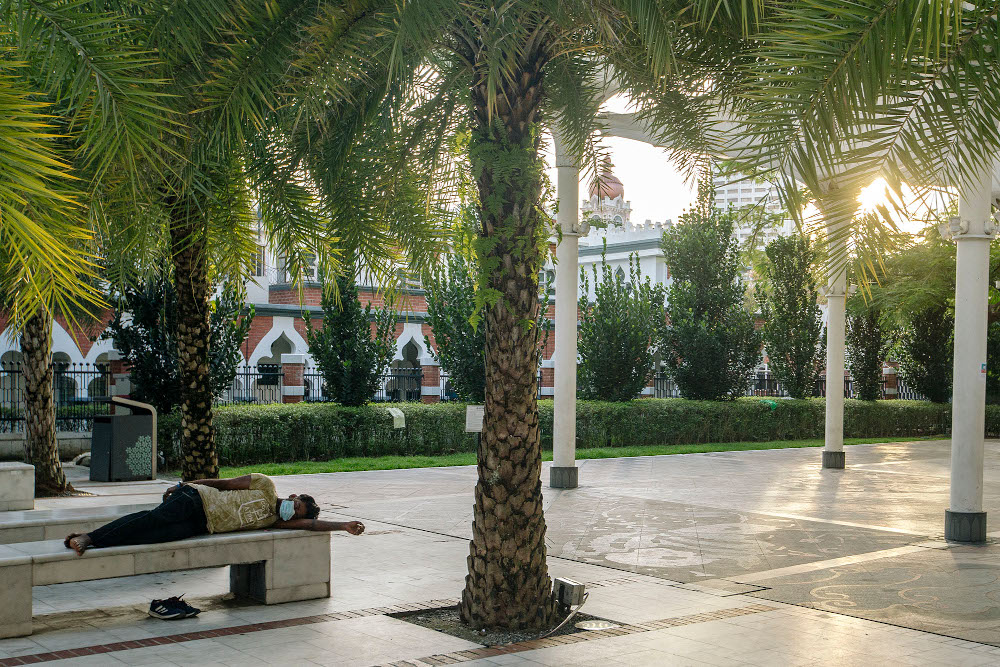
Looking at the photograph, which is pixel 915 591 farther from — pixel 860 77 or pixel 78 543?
pixel 78 543

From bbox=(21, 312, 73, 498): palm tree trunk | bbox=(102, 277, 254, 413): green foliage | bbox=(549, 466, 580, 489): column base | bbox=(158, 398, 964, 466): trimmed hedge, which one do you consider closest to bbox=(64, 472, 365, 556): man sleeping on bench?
bbox=(21, 312, 73, 498): palm tree trunk

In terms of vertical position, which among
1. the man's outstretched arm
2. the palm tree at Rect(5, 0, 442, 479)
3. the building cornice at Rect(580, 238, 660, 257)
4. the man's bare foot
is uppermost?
the building cornice at Rect(580, 238, 660, 257)

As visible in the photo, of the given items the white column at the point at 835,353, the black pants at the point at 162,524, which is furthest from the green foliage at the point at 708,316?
the black pants at the point at 162,524

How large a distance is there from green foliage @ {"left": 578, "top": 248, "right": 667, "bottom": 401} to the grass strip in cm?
Result: 176

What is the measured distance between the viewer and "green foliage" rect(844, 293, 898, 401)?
30.3 metres

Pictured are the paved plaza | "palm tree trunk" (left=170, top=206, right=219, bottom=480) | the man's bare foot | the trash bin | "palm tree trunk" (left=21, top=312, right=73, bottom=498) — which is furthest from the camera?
the trash bin

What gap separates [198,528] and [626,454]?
15.2 metres

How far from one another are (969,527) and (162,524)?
26.8 ft

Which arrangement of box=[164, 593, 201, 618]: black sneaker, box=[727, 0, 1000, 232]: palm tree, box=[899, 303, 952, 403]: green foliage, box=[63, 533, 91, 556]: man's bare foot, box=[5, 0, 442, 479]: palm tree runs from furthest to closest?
box=[899, 303, 952, 403]: green foliage
box=[164, 593, 201, 618]: black sneaker
box=[63, 533, 91, 556]: man's bare foot
box=[5, 0, 442, 479]: palm tree
box=[727, 0, 1000, 232]: palm tree

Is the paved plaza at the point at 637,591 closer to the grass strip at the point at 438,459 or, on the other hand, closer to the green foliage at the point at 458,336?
the grass strip at the point at 438,459

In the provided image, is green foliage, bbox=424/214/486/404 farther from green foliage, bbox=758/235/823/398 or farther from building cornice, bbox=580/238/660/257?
building cornice, bbox=580/238/660/257

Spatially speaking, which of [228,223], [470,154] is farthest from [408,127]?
[228,223]

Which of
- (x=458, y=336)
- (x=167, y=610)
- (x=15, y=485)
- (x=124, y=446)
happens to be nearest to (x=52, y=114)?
(x=167, y=610)

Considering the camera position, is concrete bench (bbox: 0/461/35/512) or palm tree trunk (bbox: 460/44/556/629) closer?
palm tree trunk (bbox: 460/44/556/629)
